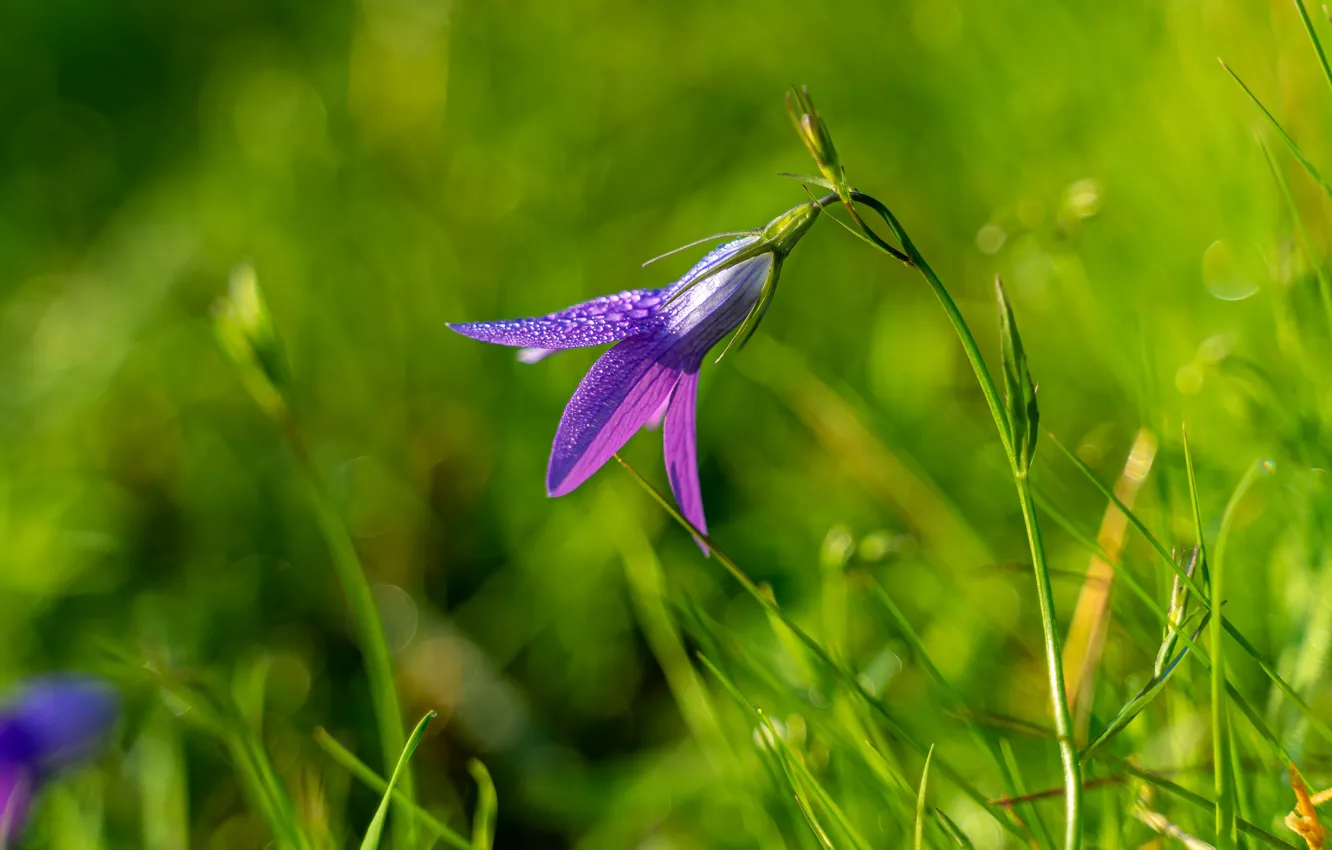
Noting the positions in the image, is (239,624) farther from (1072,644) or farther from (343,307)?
(1072,644)

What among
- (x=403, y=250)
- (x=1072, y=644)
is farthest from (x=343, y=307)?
(x=1072, y=644)

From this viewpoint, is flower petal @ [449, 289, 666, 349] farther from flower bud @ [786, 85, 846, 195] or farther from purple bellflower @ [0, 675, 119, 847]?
purple bellflower @ [0, 675, 119, 847]

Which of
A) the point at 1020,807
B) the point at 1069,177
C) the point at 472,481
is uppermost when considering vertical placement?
the point at 1069,177

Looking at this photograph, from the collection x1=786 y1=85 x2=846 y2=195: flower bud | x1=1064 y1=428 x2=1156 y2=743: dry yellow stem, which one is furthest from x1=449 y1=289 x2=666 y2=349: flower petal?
x1=1064 y1=428 x2=1156 y2=743: dry yellow stem

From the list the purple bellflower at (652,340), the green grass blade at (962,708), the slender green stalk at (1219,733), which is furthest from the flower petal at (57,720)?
the slender green stalk at (1219,733)

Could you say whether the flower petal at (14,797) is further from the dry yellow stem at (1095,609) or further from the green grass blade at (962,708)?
the dry yellow stem at (1095,609)

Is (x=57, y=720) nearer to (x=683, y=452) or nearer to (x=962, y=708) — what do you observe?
(x=683, y=452)
